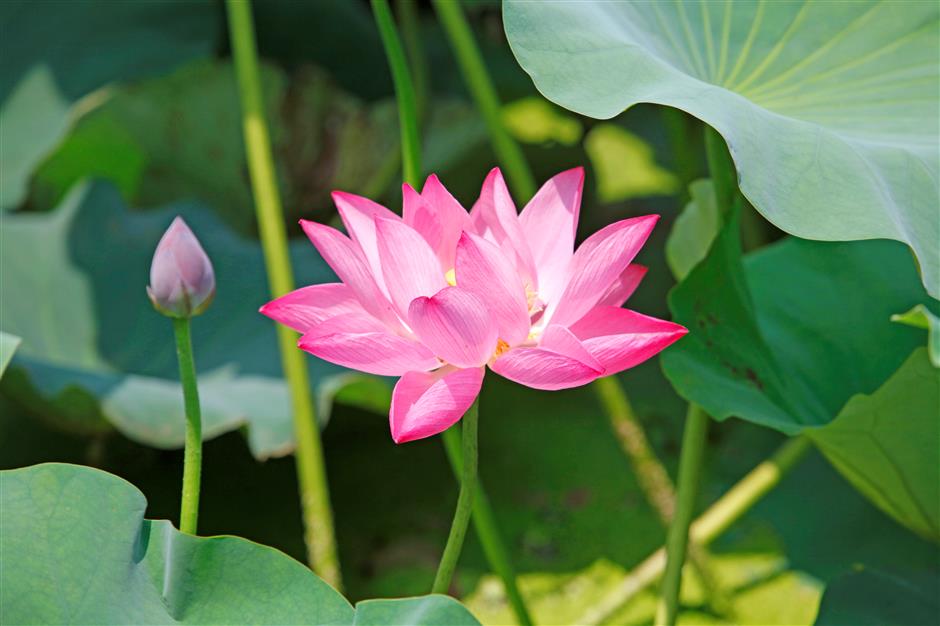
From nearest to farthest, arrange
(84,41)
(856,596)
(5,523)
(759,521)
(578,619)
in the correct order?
1. (5,523)
2. (856,596)
3. (578,619)
4. (759,521)
5. (84,41)

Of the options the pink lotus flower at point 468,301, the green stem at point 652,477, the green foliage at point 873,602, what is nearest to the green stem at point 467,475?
the pink lotus flower at point 468,301

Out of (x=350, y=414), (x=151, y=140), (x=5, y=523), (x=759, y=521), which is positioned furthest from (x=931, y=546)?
(x=151, y=140)

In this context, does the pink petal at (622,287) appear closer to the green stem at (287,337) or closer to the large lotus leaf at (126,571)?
the large lotus leaf at (126,571)

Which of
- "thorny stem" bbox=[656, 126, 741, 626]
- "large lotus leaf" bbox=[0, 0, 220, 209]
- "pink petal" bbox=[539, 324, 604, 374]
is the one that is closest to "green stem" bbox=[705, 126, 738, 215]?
"thorny stem" bbox=[656, 126, 741, 626]

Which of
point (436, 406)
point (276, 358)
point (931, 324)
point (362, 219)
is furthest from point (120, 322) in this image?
point (931, 324)

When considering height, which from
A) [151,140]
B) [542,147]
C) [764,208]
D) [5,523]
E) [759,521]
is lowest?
[759,521]

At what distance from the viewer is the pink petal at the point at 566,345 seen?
23.0 inches

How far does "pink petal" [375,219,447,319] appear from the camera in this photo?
2.01ft

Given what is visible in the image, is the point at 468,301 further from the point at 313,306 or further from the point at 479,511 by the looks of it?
the point at 479,511

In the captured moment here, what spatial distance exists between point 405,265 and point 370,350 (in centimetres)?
6

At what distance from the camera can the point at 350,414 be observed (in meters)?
1.65

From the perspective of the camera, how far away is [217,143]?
1.72m

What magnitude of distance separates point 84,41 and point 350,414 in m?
0.72

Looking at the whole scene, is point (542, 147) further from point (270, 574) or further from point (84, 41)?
point (270, 574)
